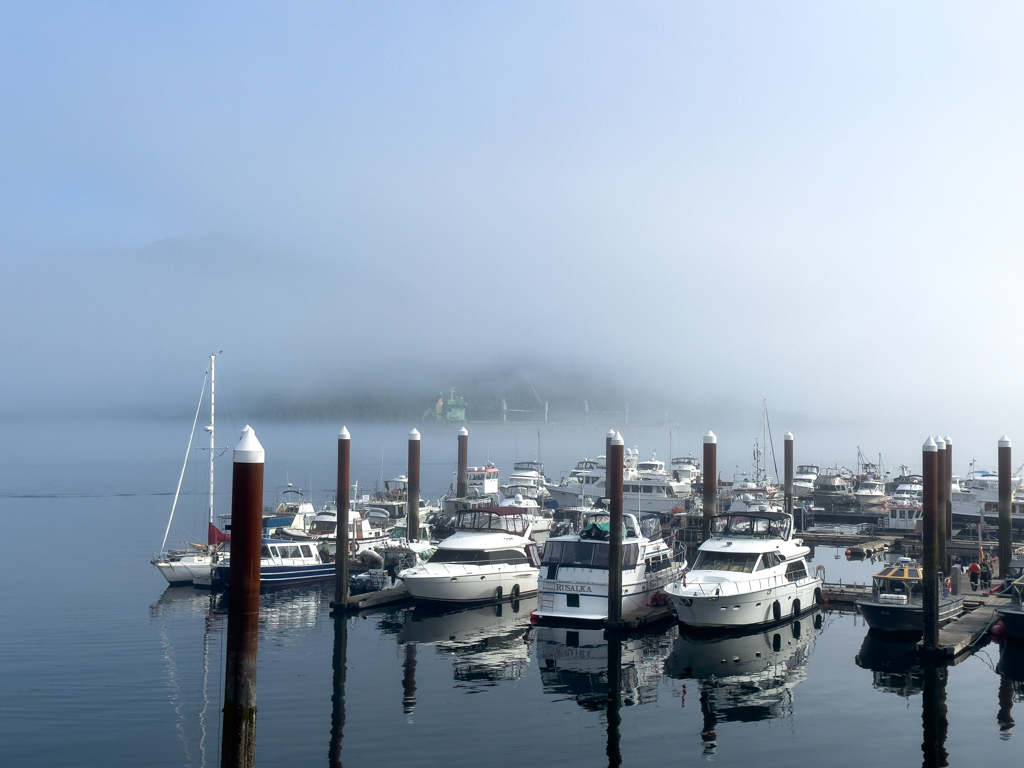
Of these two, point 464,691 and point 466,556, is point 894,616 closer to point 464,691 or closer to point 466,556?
point 464,691

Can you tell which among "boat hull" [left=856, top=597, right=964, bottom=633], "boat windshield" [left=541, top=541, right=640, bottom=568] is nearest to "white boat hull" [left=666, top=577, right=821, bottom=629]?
"boat windshield" [left=541, top=541, right=640, bottom=568]

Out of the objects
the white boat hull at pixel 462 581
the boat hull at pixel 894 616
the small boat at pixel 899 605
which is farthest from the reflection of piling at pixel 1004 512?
the white boat hull at pixel 462 581

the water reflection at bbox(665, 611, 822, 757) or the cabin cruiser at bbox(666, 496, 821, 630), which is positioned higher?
the cabin cruiser at bbox(666, 496, 821, 630)

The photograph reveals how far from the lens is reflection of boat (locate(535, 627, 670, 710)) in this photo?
2592 cm

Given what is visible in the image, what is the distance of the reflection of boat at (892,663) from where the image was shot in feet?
87.4

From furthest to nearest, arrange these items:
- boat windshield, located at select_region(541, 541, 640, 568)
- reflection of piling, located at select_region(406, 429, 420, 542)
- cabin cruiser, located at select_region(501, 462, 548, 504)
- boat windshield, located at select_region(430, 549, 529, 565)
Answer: cabin cruiser, located at select_region(501, 462, 548, 504) < reflection of piling, located at select_region(406, 429, 420, 542) < boat windshield, located at select_region(430, 549, 529, 565) < boat windshield, located at select_region(541, 541, 640, 568)

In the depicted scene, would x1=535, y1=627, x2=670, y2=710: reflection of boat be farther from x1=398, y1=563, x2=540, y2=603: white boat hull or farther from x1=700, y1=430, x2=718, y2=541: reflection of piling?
x1=700, y1=430, x2=718, y2=541: reflection of piling

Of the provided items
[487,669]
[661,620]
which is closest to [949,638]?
[661,620]

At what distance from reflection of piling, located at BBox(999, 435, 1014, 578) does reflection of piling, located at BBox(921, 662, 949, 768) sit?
659 inches

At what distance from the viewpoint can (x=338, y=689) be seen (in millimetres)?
26156

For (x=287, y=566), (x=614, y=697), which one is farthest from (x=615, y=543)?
(x=287, y=566)

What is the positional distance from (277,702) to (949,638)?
2109 cm

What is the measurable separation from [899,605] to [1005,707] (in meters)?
6.96

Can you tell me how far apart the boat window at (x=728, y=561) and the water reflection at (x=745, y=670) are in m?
2.47
